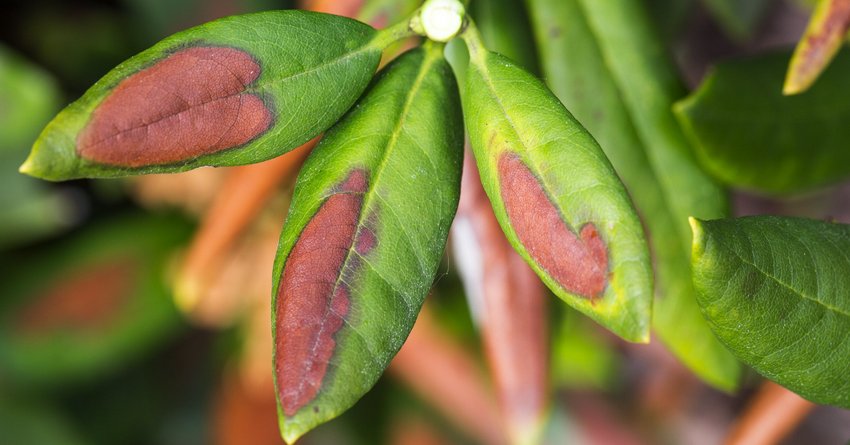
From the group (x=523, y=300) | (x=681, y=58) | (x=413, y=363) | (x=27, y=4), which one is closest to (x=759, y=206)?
(x=681, y=58)

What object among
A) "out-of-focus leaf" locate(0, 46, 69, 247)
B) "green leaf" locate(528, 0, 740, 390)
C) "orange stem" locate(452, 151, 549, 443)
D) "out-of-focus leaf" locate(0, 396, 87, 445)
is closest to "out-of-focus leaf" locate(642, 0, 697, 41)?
"green leaf" locate(528, 0, 740, 390)

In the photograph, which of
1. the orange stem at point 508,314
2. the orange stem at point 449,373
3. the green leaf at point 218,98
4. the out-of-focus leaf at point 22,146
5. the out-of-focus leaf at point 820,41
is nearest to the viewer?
the green leaf at point 218,98

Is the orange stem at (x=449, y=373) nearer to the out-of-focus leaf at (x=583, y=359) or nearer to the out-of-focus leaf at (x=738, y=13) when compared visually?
the out-of-focus leaf at (x=583, y=359)

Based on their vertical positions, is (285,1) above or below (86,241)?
above

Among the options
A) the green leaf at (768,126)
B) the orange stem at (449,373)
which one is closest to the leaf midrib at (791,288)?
the green leaf at (768,126)

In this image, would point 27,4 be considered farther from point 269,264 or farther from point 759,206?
point 759,206
